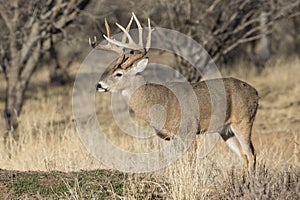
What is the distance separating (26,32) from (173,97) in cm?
499

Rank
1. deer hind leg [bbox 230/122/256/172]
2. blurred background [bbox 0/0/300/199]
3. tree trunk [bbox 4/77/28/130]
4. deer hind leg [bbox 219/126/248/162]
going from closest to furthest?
blurred background [bbox 0/0/300/199] < deer hind leg [bbox 230/122/256/172] < deer hind leg [bbox 219/126/248/162] < tree trunk [bbox 4/77/28/130]

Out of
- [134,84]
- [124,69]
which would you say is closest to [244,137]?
[134,84]

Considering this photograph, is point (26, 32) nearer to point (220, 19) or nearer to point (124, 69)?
point (220, 19)

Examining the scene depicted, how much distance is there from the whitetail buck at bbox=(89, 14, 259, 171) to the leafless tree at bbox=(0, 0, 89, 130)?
3628 mm

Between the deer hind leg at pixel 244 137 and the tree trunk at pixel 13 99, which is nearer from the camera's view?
the deer hind leg at pixel 244 137

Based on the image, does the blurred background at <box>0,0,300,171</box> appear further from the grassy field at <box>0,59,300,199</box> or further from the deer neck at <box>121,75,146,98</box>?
the deer neck at <box>121,75,146,98</box>

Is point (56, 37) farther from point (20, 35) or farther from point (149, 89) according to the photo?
point (149, 89)

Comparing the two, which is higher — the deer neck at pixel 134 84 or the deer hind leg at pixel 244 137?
the deer neck at pixel 134 84

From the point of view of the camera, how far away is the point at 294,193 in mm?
6633

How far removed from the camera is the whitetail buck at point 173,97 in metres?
9.83

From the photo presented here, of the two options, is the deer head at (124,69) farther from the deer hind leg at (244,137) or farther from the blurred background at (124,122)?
the deer hind leg at (244,137)

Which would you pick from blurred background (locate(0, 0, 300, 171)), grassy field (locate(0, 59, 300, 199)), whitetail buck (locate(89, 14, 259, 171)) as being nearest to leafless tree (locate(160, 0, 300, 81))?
blurred background (locate(0, 0, 300, 171))

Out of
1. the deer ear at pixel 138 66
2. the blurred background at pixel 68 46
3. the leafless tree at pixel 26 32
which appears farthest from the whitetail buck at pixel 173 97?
the leafless tree at pixel 26 32

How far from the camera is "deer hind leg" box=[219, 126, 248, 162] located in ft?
32.7
